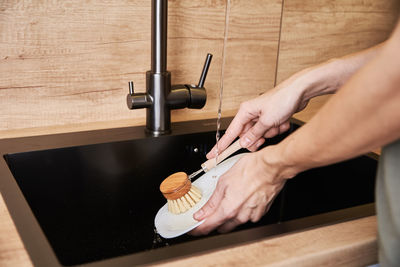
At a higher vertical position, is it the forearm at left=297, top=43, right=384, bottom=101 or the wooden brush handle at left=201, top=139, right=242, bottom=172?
the forearm at left=297, top=43, right=384, bottom=101

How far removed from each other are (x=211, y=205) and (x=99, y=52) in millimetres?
481

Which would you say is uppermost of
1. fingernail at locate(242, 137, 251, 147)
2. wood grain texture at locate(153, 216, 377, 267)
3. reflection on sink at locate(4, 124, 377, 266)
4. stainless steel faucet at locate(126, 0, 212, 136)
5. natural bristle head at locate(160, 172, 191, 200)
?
stainless steel faucet at locate(126, 0, 212, 136)

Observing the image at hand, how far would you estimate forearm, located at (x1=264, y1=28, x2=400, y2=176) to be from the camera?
41 cm

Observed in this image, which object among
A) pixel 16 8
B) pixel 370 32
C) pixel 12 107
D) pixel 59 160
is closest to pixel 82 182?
pixel 59 160

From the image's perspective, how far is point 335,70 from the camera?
0.77m

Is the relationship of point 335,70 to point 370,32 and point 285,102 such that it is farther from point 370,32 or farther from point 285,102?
point 370,32

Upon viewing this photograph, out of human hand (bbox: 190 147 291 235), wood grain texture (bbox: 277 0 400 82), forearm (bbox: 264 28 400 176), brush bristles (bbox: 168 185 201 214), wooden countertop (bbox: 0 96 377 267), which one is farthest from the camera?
wood grain texture (bbox: 277 0 400 82)

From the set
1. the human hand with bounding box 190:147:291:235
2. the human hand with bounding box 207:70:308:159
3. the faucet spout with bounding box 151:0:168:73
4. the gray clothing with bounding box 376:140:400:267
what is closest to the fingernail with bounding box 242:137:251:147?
the human hand with bounding box 207:70:308:159

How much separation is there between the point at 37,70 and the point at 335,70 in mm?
649

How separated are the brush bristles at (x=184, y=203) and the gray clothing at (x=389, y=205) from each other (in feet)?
1.20

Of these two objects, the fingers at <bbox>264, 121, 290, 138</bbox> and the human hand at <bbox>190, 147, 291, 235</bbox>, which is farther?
the fingers at <bbox>264, 121, 290, 138</bbox>

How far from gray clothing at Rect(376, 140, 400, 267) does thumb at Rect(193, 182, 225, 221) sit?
0.95ft

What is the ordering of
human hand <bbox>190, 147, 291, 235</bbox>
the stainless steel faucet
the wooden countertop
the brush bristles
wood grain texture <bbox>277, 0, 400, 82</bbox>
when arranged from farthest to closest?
1. wood grain texture <bbox>277, 0, 400, 82</bbox>
2. the stainless steel faucet
3. the brush bristles
4. human hand <bbox>190, 147, 291, 235</bbox>
5. the wooden countertop

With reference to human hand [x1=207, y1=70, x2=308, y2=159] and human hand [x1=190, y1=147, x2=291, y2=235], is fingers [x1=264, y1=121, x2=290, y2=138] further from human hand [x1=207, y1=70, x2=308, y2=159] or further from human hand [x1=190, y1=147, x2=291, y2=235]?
human hand [x1=190, y1=147, x2=291, y2=235]
